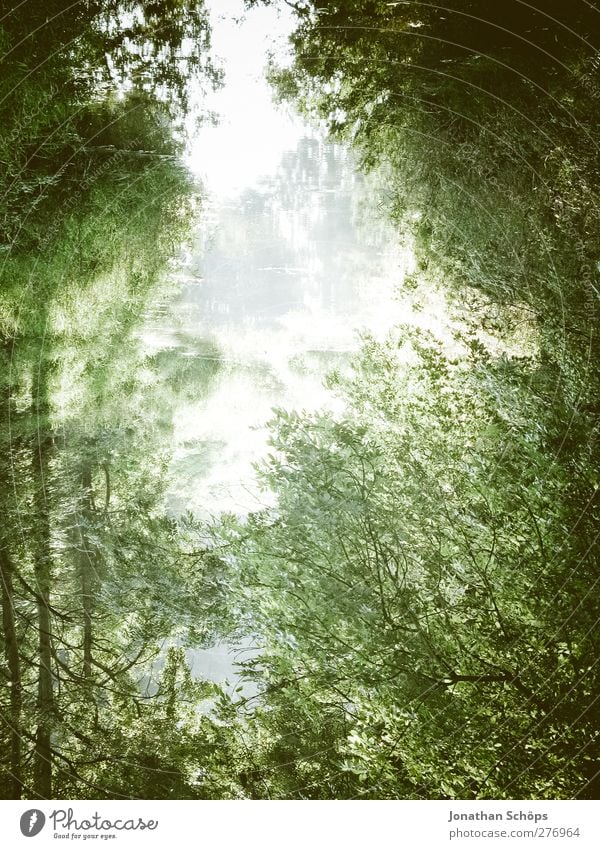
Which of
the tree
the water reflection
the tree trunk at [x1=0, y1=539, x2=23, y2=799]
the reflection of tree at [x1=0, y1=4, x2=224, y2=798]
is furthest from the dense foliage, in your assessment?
the tree trunk at [x1=0, y1=539, x2=23, y2=799]

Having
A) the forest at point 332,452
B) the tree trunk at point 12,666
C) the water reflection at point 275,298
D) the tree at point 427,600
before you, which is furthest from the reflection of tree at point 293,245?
the tree trunk at point 12,666

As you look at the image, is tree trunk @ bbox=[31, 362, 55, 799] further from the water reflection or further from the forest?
the water reflection

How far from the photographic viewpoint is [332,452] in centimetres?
276

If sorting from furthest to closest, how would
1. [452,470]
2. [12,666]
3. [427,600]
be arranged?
1. [452,470]
2. [12,666]
3. [427,600]

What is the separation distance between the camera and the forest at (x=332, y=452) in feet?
7.94

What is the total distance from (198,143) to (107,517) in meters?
2.28

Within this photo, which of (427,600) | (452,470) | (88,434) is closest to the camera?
(427,600)

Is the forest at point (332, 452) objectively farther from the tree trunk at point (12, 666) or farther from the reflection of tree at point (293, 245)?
the reflection of tree at point (293, 245)

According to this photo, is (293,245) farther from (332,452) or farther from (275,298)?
(332,452)

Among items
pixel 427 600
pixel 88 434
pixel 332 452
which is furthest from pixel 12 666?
pixel 427 600

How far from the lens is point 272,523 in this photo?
8.87 ft
